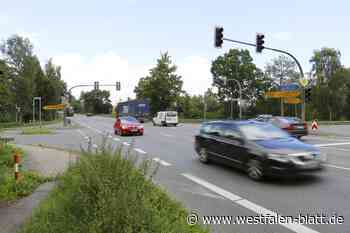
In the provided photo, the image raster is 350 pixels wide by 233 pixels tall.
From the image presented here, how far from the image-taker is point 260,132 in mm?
9039

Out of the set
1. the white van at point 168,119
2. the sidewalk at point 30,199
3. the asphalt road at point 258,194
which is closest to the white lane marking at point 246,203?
the asphalt road at point 258,194

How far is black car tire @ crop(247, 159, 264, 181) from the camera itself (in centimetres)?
792

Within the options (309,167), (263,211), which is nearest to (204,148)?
(309,167)

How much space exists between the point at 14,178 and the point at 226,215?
5.18 meters

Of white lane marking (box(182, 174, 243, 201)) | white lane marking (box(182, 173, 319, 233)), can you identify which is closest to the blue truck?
white lane marking (box(182, 174, 243, 201))

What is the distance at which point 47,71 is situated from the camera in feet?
282

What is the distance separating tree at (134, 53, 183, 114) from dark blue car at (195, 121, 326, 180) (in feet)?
204

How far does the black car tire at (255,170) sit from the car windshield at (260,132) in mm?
744

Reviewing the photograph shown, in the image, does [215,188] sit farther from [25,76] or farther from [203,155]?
[25,76]

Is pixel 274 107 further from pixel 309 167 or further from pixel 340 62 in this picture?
pixel 309 167

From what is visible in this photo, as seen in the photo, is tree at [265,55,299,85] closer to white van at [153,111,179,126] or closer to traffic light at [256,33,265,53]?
white van at [153,111,179,126]

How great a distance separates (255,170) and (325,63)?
7997cm

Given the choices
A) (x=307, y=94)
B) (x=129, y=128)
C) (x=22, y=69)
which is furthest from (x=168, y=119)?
(x=22, y=69)

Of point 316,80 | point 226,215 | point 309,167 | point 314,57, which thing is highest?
point 314,57
